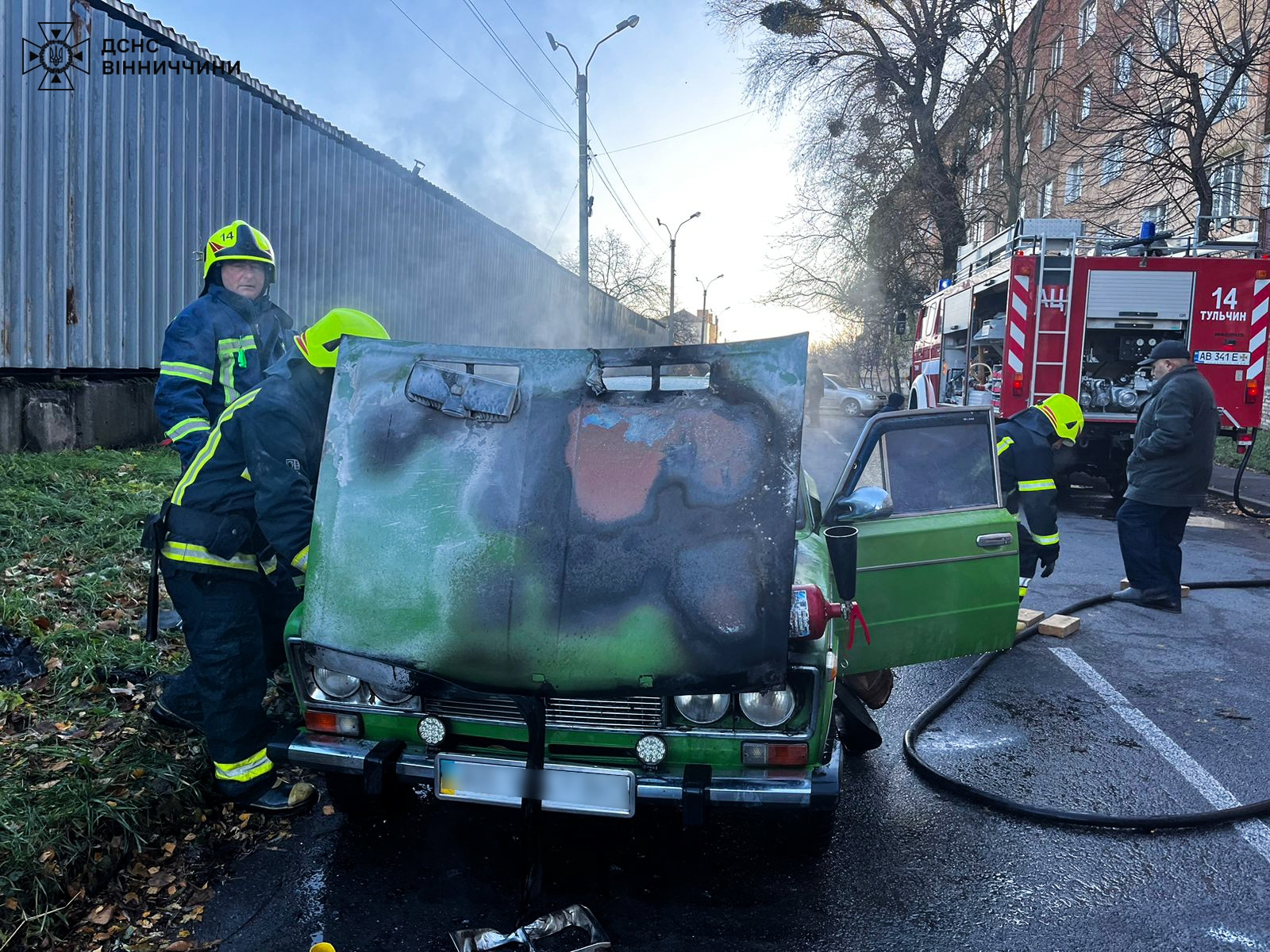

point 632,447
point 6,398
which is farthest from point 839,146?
point 632,447

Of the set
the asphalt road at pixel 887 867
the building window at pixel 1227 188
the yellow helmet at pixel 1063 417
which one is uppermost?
the building window at pixel 1227 188

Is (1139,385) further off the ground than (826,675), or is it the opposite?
(1139,385)

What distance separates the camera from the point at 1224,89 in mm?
14258

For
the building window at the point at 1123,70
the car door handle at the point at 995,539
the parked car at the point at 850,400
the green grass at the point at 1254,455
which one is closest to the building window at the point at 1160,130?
the building window at the point at 1123,70

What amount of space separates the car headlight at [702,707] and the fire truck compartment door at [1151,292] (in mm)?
9791

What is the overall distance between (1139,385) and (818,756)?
9.65 metres

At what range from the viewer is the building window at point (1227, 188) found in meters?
15.8

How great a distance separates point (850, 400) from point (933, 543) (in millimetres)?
26150

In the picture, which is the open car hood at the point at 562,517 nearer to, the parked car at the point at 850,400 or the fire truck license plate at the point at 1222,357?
the fire truck license plate at the point at 1222,357

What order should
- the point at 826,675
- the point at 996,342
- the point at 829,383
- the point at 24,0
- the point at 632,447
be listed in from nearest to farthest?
the point at 826,675
the point at 632,447
the point at 24,0
the point at 996,342
the point at 829,383

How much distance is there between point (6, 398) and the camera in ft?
22.3

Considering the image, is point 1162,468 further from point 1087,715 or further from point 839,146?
point 839,146

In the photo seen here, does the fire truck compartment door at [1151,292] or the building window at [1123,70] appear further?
the building window at [1123,70]

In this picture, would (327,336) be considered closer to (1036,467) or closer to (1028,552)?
(1036,467)
